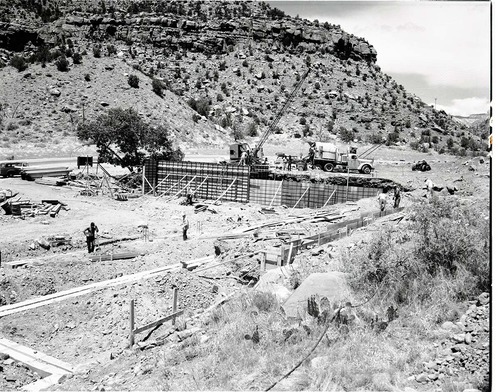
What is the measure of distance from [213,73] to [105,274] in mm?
62695

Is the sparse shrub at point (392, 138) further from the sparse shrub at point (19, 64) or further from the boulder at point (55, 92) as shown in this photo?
the sparse shrub at point (19, 64)

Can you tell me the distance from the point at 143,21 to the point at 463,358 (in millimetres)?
86229

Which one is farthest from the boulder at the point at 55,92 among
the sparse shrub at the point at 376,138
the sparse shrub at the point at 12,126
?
the sparse shrub at the point at 376,138

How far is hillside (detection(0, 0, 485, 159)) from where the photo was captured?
48.8 m

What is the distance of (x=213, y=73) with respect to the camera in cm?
7431

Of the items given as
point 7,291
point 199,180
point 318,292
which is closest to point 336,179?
point 199,180

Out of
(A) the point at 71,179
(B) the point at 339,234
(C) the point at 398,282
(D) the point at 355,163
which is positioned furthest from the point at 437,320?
(A) the point at 71,179

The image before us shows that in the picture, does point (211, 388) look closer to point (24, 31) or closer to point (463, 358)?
point (463, 358)

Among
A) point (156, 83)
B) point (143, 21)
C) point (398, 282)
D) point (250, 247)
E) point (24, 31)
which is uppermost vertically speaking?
point (143, 21)

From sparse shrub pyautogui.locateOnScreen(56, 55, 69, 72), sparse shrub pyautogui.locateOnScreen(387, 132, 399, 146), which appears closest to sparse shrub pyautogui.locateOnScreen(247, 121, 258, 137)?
sparse shrub pyautogui.locateOnScreen(387, 132, 399, 146)

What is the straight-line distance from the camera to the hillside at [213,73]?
160ft

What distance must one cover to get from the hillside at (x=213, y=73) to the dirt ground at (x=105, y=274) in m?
22.0

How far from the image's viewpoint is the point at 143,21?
8394 cm

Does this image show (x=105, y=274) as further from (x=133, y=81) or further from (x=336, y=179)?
(x=133, y=81)
